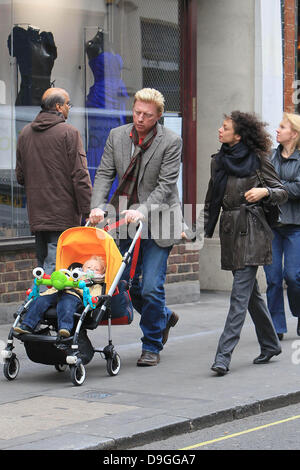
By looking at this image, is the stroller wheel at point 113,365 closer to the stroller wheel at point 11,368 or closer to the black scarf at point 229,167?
the stroller wheel at point 11,368

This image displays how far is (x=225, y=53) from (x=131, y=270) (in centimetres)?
590

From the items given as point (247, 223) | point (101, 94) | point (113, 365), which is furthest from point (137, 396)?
point (101, 94)

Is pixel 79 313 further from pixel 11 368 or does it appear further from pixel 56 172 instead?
pixel 56 172

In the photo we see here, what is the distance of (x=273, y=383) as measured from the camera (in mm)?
7371

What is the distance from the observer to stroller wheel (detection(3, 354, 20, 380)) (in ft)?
24.1

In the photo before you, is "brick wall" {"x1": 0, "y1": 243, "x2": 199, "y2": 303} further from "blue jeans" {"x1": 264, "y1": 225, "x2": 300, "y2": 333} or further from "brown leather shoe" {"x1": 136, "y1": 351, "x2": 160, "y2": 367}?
"blue jeans" {"x1": 264, "y1": 225, "x2": 300, "y2": 333}

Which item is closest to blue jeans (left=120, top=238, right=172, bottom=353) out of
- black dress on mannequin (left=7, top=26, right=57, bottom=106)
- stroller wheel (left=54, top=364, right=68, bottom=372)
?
stroller wheel (left=54, top=364, right=68, bottom=372)

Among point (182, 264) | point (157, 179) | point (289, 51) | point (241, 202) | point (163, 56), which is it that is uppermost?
point (289, 51)

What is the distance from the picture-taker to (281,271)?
9391 millimetres

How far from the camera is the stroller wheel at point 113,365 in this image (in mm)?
7559

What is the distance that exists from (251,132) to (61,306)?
199 cm

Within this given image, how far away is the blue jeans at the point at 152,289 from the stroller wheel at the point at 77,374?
0.94 meters

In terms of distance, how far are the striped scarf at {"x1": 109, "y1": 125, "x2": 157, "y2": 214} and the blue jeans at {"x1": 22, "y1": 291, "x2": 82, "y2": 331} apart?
0.99 m

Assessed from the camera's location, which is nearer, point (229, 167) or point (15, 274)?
point (229, 167)
